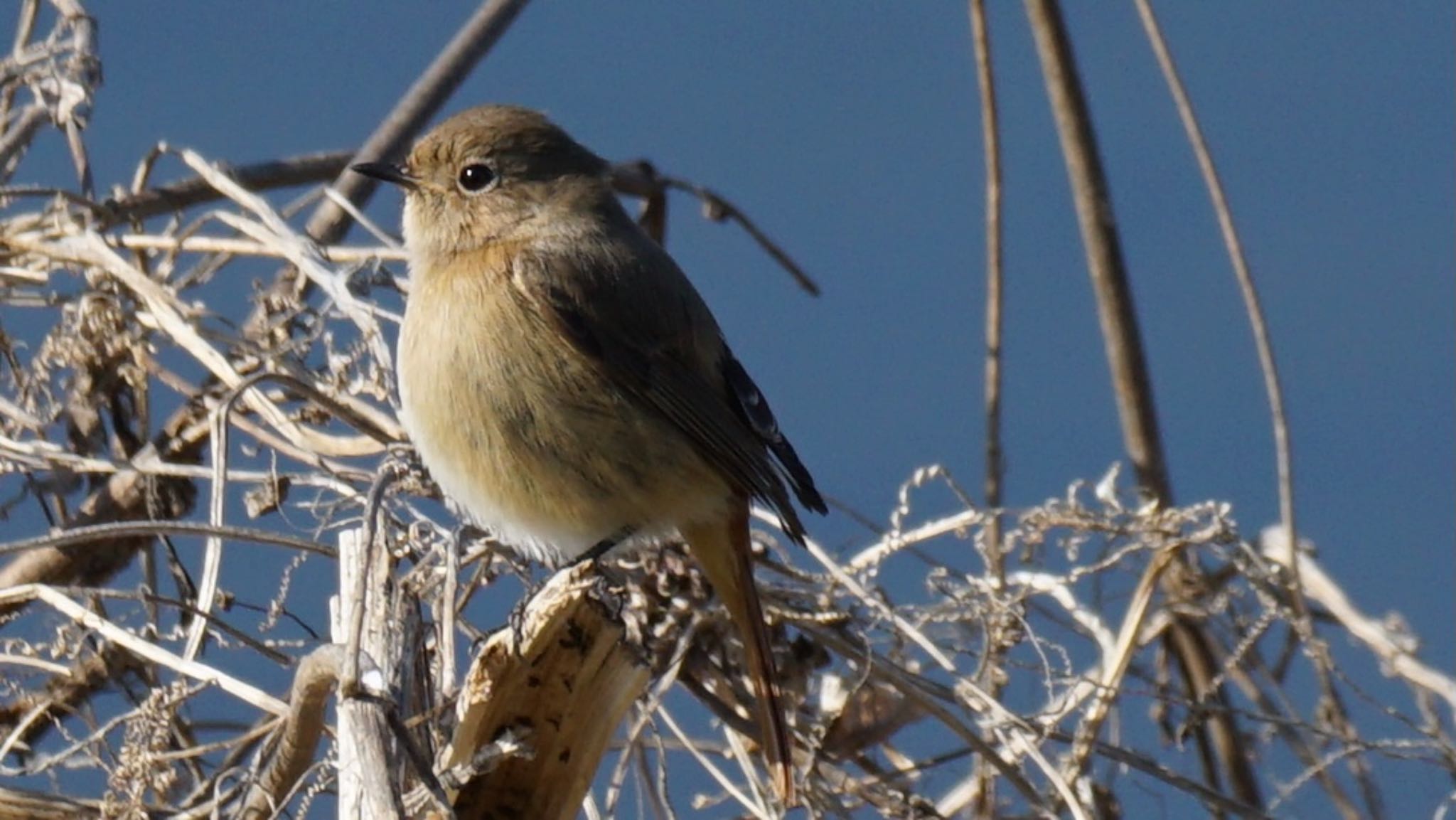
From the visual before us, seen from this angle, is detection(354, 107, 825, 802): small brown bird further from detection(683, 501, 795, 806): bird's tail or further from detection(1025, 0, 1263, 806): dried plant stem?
detection(1025, 0, 1263, 806): dried plant stem

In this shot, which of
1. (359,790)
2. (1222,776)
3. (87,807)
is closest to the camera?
(359,790)

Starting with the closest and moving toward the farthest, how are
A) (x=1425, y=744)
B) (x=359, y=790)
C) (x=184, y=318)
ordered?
(x=359, y=790)
(x=1425, y=744)
(x=184, y=318)

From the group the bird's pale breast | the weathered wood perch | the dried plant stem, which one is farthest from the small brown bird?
the dried plant stem

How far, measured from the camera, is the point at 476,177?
3887mm

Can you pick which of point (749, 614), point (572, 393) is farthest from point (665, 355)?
point (749, 614)

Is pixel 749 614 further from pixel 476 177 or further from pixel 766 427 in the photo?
pixel 476 177

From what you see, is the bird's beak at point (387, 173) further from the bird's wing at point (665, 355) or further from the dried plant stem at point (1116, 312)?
the dried plant stem at point (1116, 312)

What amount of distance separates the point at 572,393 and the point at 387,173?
0.66m

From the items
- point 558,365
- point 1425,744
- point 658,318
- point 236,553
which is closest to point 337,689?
point 236,553

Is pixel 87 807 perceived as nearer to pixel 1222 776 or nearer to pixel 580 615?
pixel 580 615

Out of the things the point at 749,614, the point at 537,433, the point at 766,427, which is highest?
the point at 766,427

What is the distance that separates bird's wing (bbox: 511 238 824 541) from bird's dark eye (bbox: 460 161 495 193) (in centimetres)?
24

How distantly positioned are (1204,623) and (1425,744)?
0.75 metres

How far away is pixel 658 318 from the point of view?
371 cm
